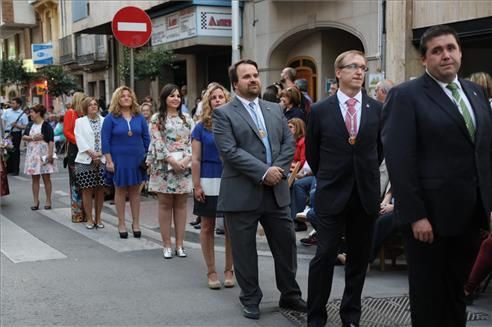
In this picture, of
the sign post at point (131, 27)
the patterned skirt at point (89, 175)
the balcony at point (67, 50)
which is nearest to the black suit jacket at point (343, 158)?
the patterned skirt at point (89, 175)

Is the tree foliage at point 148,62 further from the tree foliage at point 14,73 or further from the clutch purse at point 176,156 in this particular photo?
the tree foliage at point 14,73

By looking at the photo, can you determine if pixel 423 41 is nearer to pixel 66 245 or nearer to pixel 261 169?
pixel 261 169

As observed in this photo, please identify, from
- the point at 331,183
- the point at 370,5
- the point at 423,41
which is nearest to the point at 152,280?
the point at 331,183

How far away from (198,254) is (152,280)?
125 cm

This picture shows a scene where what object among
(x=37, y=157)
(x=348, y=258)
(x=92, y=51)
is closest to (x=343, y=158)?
(x=348, y=258)

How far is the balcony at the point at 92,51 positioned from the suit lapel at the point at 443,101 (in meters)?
27.3

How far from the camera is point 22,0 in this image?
130ft

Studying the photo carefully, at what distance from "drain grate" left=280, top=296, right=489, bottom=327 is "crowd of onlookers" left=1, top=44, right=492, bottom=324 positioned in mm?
574

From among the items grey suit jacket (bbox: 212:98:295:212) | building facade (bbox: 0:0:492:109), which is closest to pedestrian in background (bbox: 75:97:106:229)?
grey suit jacket (bbox: 212:98:295:212)

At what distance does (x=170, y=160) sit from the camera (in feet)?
23.4

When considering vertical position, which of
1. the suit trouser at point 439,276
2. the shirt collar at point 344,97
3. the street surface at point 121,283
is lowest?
the street surface at point 121,283

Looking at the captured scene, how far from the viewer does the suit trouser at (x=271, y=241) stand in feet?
16.7

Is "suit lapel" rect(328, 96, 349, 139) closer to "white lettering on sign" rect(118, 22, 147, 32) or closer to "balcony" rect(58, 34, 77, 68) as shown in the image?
"white lettering on sign" rect(118, 22, 147, 32)

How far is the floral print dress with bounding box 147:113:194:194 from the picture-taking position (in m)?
7.12
